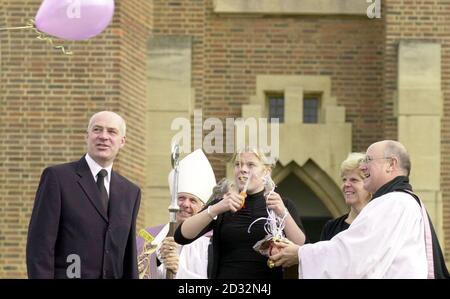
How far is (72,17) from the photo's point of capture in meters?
10.4

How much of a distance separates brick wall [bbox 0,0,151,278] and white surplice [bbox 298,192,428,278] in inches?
344

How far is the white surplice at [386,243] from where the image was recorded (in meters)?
8.08

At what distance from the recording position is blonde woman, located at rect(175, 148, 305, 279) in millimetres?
8797

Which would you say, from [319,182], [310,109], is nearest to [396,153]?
[319,182]

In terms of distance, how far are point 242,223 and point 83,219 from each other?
0.95 metres

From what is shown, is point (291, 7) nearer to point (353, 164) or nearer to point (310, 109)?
point (310, 109)

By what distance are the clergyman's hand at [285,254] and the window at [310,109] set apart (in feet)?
33.4

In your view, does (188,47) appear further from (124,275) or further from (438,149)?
(124,275)

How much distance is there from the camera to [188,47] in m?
18.2

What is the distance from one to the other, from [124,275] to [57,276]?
0.46m
